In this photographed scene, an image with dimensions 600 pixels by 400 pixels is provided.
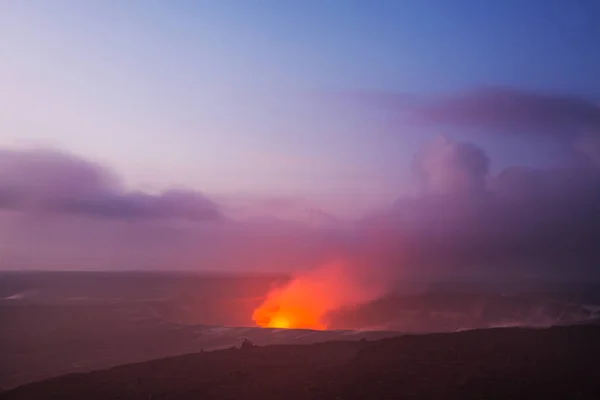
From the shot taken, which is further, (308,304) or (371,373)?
(308,304)

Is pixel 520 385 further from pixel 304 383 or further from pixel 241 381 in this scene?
pixel 241 381

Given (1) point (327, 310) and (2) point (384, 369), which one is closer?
(2) point (384, 369)

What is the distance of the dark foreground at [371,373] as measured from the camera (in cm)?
2348

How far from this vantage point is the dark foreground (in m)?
23.5

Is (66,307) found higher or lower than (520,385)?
higher

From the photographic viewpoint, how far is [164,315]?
76.9m

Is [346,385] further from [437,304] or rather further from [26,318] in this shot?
[437,304]

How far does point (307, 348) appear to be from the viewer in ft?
112

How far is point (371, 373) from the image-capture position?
2667cm

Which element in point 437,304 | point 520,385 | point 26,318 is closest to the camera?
point 520,385

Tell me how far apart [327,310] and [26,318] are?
3948 centimetres

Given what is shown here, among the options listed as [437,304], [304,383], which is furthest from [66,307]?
[304,383]

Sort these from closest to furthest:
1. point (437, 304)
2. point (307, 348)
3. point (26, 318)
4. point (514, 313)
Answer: point (307, 348) < point (26, 318) < point (514, 313) < point (437, 304)

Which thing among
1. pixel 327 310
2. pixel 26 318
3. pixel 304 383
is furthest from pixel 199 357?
pixel 26 318
